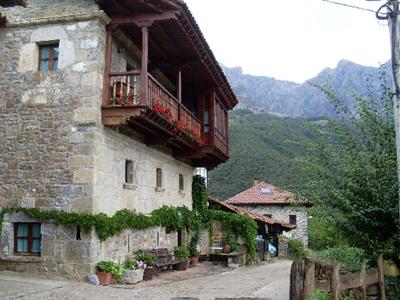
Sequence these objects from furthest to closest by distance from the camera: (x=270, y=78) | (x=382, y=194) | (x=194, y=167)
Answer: (x=270, y=78), (x=194, y=167), (x=382, y=194)

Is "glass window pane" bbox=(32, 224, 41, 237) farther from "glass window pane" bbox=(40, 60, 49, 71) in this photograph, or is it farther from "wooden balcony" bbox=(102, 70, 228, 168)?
"glass window pane" bbox=(40, 60, 49, 71)

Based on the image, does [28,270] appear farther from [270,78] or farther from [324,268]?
[270,78]

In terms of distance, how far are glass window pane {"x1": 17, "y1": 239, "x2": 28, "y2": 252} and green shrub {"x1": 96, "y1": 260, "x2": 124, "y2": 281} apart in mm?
2025

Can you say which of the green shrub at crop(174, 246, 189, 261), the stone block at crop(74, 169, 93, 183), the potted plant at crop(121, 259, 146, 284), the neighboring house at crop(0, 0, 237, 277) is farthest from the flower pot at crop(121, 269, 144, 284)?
the green shrub at crop(174, 246, 189, 261)

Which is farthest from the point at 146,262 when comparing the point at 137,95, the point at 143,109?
the point at 137,95

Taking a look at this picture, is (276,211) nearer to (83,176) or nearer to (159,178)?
(159,178)

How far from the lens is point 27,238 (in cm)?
1125

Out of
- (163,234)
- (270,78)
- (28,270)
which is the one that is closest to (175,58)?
(163,234)

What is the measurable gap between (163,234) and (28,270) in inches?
191

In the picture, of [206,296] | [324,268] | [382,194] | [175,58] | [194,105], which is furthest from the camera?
[194,105]

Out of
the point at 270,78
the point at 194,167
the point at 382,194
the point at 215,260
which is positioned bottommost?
the point at 215,260

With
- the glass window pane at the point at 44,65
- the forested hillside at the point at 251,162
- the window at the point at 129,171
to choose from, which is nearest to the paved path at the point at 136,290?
the window at the point at 129,171

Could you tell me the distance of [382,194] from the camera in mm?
8367

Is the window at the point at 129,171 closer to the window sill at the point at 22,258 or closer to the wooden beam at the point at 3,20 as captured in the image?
the window sill at the point at 22,258
